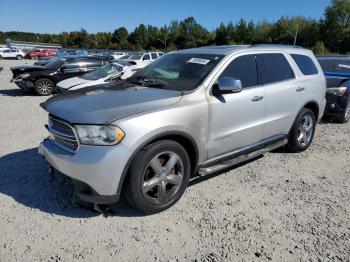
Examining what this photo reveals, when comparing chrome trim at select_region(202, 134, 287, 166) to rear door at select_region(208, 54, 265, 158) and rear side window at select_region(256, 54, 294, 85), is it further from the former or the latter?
rear side window at select_region(256, 54, 294, 85)

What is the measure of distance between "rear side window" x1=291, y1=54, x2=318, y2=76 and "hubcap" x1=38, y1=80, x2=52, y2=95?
373 inches

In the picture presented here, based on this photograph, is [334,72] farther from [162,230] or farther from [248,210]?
[162,230]

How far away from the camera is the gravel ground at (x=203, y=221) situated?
2.91 metres

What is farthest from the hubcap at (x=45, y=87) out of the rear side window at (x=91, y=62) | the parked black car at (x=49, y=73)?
the rear side window at (x=91, y=62)

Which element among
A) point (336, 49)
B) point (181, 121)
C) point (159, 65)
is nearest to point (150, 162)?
point (181, 121)

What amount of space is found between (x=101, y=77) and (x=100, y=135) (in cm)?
735

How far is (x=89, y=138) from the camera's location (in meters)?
3.05

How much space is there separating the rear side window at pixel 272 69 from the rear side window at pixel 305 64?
12.7 inches

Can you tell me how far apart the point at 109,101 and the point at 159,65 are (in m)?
1.57

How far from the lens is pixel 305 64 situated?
5.40 metres

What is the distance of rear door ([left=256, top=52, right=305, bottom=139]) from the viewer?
178 inches

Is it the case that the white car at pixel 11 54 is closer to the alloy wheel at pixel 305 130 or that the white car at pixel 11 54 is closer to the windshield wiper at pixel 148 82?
the windshield wiper at pixel 148 82

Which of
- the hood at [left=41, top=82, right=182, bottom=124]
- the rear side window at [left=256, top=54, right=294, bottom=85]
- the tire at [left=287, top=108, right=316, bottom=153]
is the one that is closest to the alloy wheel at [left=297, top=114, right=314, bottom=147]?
the tire at [left=287, top=108, right=316, bottom=153]

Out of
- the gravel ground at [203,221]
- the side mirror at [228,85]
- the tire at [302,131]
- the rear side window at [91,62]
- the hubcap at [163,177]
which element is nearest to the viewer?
the gravel ground at [203,221]
